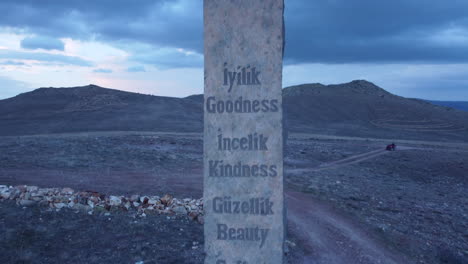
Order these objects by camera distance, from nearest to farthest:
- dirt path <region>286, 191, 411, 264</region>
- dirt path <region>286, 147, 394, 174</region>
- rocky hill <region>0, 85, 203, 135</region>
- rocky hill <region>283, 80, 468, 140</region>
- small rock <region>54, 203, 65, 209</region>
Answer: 1. dirt path <region>286, 191, 411, 264</region>
2. small rock <region>54, 203, 65, 209</region>
3. dirt path <region>286, 147, 394, 174</region>
4. rocky hill <region>0, 85, 203, 135</region>
5. rocky hill <region>283, 80, 468, 140</region>

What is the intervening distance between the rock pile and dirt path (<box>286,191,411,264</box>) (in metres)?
2.40

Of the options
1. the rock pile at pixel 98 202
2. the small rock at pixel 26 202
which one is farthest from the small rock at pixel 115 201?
the small rock at pixel 26 202

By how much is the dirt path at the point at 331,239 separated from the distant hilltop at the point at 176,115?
28.9 metres

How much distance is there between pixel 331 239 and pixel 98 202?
5297mm

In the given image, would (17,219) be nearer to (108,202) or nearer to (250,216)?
(108,202)

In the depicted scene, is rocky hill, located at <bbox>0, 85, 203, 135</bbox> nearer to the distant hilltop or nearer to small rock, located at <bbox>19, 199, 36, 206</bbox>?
the distant hilltop

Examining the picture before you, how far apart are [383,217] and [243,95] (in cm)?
832

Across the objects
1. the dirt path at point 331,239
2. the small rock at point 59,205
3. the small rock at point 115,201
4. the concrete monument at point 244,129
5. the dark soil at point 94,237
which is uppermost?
the concrete monument at point 244,129

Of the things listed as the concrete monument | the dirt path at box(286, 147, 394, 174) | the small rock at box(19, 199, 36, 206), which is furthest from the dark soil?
the dirt path at box(286, 147, 394, 174)

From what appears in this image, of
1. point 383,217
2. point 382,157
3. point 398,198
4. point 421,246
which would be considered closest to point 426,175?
point 382,157

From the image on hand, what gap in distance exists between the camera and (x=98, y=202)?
949 centimetres

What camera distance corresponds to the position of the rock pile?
364 inches

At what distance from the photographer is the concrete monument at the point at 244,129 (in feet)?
15.0

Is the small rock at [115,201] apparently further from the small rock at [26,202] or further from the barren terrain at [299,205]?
the small rock at [26,202]
